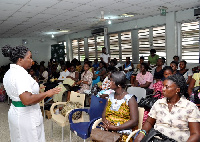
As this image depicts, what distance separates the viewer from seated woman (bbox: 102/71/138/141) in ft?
7.49

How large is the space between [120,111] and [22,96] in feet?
Result: 3.71

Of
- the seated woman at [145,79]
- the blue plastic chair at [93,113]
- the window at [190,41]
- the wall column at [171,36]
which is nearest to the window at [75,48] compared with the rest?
the wall column at [171,36]

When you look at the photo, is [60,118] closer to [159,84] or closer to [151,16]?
[159,84]

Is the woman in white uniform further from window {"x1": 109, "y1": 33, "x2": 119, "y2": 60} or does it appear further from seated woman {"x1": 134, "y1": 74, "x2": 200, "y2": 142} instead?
window {"x1": 109, "y1": 33, "x2": 119, "y2": 60}

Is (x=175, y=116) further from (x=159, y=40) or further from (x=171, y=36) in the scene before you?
(x=159, y=40)

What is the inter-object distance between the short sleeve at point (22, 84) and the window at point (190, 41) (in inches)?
251

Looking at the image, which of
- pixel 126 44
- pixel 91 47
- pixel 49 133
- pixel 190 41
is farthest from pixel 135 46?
pixel 49 133

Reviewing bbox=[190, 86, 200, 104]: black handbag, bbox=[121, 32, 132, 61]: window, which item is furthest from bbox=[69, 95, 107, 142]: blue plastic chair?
bbox=[121, 32, 132, 61]: window

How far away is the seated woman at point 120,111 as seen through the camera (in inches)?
89.9

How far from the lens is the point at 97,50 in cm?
1142

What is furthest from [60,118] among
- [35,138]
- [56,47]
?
[56,47]

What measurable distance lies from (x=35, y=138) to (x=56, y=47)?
12.7m

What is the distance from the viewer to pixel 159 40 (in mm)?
7883

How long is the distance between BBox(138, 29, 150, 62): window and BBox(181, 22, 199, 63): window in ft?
5.21
